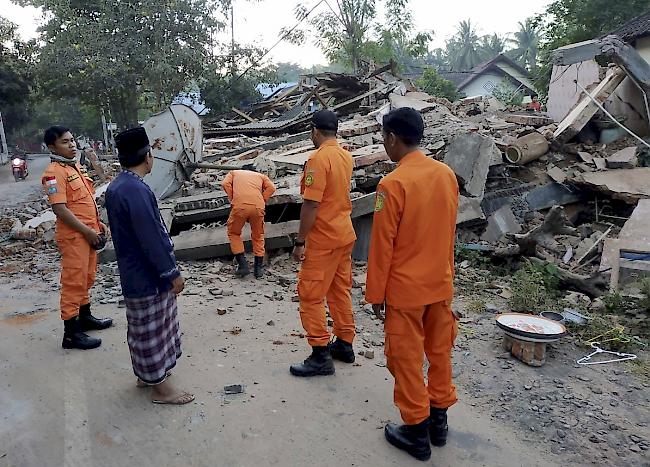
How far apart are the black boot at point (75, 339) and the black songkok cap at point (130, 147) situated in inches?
65.9

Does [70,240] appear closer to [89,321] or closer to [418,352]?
[89,321]

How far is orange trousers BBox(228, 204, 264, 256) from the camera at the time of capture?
5980mm

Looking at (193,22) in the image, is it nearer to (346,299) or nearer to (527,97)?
(346,299)

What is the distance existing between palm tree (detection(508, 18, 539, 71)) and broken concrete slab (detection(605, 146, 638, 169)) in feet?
128

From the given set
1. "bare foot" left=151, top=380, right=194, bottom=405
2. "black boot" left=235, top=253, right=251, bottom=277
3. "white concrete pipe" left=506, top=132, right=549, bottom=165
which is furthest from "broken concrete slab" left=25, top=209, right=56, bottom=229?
"white concrete pipe" left=506, top=132, right=549, bottom=165

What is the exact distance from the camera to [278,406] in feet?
10.6

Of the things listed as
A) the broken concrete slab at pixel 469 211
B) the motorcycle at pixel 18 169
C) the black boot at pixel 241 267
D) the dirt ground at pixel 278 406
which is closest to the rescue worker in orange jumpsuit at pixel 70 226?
the dirt ground at pixel 278 406

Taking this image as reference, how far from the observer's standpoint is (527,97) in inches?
1357

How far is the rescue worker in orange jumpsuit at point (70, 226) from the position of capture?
377 cm

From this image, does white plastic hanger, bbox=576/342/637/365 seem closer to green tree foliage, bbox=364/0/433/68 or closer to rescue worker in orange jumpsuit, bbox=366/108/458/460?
rescue worker in orange jumpsuit, bbox=366/108/458/460

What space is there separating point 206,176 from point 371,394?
617cm

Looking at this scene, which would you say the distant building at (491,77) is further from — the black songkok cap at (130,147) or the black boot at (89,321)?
the black songkok cap at (130,147)

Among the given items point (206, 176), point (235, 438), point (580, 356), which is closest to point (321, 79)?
point (206, 176)

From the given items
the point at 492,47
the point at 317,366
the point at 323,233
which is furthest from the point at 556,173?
the point at 492,47
